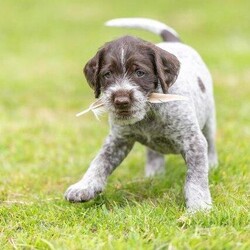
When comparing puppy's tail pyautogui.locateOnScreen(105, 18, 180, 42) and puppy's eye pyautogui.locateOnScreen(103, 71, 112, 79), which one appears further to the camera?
puppy's tail pyautogui.locateOnScreen(105, 18, 180, 42)

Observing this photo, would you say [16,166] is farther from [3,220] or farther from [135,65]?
[135,65]

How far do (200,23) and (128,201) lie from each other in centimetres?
1494

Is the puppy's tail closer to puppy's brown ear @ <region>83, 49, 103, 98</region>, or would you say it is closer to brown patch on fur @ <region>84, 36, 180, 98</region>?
puppy's brown ear @ <region>83, 49, 103, 98</region>

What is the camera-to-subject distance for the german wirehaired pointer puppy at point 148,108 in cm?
459

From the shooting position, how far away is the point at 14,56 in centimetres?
1448

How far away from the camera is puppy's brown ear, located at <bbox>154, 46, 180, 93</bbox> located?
185 inches

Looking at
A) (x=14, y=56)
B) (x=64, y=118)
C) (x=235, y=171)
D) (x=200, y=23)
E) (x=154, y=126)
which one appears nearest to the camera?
(x=154, y=126)

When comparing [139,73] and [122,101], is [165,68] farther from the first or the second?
[122,101]

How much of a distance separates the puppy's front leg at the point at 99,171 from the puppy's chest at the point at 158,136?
189mm

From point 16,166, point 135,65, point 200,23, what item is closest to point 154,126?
point 135,65

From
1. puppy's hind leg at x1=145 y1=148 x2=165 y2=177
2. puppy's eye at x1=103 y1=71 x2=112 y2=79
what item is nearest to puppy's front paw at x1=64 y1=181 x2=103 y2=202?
puppy's eye at x1=103 y1=71 x2=112 y2=79

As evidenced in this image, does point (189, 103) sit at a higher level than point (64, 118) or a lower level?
higher

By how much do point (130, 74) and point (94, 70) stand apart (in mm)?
404

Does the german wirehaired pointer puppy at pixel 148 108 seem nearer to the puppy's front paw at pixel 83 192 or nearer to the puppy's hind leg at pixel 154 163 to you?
A: the puppy's front paw at pixel 83 192
